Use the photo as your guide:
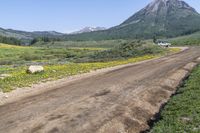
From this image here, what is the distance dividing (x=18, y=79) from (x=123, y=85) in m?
9.68

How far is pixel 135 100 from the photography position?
20.0 meters

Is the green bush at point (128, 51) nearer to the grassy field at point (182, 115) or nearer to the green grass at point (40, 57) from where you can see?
the green grass at point (40, 57)

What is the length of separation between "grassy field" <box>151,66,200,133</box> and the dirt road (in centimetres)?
82


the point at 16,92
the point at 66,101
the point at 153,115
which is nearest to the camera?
the point at 153,115

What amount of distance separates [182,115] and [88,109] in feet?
14.5

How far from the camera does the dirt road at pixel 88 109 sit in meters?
14.3

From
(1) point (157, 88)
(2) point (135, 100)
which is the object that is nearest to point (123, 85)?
(1) point (157, 88)

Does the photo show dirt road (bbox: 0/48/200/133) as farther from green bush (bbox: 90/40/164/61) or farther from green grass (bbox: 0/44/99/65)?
green bush (bbox: 90/40/164/61)

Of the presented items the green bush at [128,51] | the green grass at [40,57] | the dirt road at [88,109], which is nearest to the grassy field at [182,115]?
the dirt road at [88,109]

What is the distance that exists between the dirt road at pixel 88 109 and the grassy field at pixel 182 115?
823mm

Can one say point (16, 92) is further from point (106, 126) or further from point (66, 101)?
point (106, 126)

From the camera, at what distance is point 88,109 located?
17406mm

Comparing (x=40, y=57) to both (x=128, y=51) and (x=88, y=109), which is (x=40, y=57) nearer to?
(x=128, y=51)

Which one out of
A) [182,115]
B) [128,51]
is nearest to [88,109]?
[182,115]
